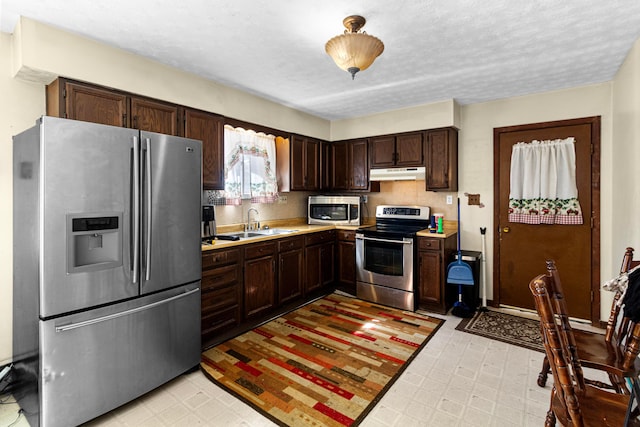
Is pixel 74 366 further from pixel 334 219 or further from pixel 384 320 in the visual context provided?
pixel 334 219

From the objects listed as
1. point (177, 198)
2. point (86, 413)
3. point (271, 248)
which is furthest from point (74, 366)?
point (271, 248)

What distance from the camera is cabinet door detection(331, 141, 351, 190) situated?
4793 millimetres

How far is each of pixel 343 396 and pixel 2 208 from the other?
2763mm

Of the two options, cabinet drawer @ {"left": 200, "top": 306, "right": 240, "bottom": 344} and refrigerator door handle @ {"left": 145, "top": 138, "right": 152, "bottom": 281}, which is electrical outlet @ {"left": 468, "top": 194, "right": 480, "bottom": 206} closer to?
cabinet drawer @ {"left": 200, "top": 306, "right": 240, "bottom": 344}

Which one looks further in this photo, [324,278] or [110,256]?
[324,278]

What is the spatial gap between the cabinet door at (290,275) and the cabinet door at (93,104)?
6.64ft

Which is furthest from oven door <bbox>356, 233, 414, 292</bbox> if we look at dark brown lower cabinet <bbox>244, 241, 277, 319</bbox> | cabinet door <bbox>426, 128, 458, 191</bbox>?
dark brown lower cabinet <bbox>244, 241, 277, 319</bbox>

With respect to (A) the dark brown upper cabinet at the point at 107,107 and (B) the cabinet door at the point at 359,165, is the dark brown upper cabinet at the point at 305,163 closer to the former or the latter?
(B) the cabinet door at the point at 359,165

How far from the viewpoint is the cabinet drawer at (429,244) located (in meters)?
3.67

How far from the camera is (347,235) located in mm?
4371

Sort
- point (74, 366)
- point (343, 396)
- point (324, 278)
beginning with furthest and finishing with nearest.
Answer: point (324, 278) → point (343, 396) → point (74, 366)

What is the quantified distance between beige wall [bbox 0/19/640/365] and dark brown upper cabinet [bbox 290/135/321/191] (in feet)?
0.50

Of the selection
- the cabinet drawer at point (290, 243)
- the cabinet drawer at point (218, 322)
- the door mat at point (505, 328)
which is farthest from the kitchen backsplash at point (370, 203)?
the door mat at point (505, 328)

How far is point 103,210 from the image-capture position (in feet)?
6.38
